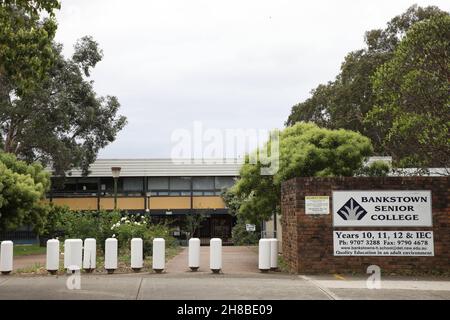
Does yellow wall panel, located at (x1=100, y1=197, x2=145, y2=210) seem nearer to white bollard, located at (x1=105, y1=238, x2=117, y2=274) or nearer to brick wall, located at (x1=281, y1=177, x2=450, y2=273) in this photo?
white bollard, located at (x1=105, y1=238, x2=117, y2=274)

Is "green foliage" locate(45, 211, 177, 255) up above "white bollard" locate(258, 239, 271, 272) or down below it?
above

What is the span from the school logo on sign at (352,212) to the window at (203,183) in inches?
1278

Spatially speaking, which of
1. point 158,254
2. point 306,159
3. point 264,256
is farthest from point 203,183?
point 158,254

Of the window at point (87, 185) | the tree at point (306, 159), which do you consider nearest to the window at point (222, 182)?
the window at point (87, 185)

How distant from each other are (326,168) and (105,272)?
7.51 m

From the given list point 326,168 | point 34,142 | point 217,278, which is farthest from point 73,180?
point 217,278

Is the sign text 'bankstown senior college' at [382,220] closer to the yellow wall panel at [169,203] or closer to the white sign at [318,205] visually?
the white sign at [318,205]

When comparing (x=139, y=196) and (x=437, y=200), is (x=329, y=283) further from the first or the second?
(x=139, y=196)

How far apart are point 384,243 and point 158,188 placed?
34.0 metres

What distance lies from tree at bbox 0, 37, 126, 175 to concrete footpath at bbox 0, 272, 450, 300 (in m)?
19.2

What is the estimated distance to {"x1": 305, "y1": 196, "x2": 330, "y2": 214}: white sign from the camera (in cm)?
1319

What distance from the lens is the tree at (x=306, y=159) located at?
17.6m

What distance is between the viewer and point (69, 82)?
31.8 m

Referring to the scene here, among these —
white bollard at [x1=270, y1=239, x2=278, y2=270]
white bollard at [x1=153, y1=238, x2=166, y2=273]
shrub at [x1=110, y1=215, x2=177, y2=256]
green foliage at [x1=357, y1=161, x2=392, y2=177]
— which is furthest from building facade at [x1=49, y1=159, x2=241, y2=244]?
white bollard at [x1=153, y1=238, x2=166, y2=273]
